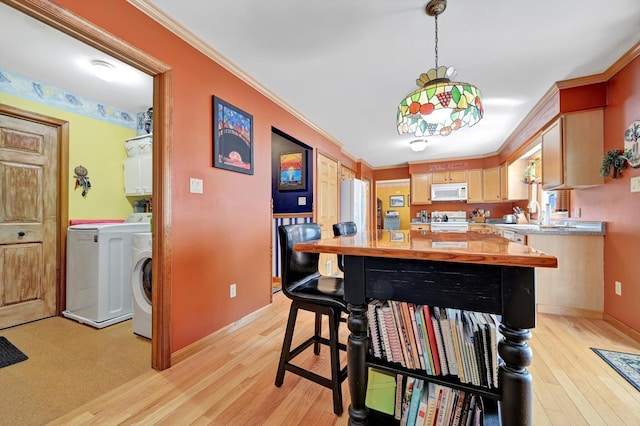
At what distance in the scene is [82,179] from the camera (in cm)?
287

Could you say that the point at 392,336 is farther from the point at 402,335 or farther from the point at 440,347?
the point at 440,347

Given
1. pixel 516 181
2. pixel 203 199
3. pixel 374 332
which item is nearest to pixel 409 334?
pixel 374 332

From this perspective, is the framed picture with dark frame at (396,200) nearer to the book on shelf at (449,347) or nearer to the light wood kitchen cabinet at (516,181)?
the light wood kitchen cabinet at (516,181)

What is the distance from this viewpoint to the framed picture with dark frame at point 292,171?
4.03m

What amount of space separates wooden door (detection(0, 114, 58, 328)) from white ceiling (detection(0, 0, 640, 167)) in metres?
0.61

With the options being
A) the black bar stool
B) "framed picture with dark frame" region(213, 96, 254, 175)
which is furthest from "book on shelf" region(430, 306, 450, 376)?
"framed picture with dark frame" region(213, 96, 254, 175)

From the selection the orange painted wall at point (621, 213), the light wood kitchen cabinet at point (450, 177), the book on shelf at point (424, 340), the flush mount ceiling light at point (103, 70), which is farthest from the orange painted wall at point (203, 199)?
the light wood kitchen cabinet at point (450, 177)

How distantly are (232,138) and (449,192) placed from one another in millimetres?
4905

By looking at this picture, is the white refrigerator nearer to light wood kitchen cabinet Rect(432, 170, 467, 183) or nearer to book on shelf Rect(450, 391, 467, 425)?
light wood kitchen cabinet Rect(432, 170, 467, 183)

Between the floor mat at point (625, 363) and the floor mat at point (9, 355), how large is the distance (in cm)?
393

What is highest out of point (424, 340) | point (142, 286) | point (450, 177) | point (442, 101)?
point (450, 177)

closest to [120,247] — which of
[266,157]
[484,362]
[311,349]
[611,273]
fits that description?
[266,157]

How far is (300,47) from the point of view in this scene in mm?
2090

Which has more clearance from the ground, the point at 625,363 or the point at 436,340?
the point at 436,340
